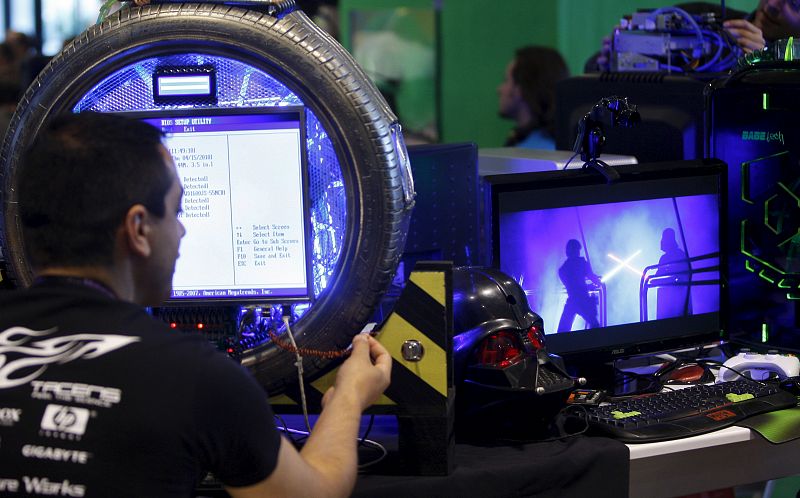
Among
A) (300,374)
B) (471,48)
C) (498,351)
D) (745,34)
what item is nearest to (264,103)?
(300,374)

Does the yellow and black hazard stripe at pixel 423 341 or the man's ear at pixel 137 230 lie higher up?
the man's ear at pixel 137 230

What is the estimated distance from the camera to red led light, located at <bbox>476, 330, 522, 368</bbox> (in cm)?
181

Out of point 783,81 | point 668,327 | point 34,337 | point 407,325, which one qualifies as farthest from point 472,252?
point 34,337

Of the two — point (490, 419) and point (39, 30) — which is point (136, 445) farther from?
point (39, 30)

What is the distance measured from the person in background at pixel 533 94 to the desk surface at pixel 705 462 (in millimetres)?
2739

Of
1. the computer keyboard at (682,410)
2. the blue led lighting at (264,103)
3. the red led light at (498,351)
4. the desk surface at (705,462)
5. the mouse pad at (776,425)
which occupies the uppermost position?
the blue led lighting at (264,103)

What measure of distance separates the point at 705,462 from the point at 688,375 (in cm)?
32

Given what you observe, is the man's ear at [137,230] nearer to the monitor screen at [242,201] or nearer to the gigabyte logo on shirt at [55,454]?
the gigabyte logo on shirt at [55,454]

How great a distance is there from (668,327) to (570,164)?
15.1 inches

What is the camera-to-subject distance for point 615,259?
7.08 feet

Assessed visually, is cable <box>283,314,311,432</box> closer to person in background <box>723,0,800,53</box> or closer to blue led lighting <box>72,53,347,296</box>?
blue led lighting <box>72,53,347,296</box>

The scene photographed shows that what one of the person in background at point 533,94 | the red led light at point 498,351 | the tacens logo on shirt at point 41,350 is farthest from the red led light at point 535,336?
the person in background at point 533,94

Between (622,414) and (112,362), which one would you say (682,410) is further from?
(112,362)

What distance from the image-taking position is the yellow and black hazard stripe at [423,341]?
169 centimetres
